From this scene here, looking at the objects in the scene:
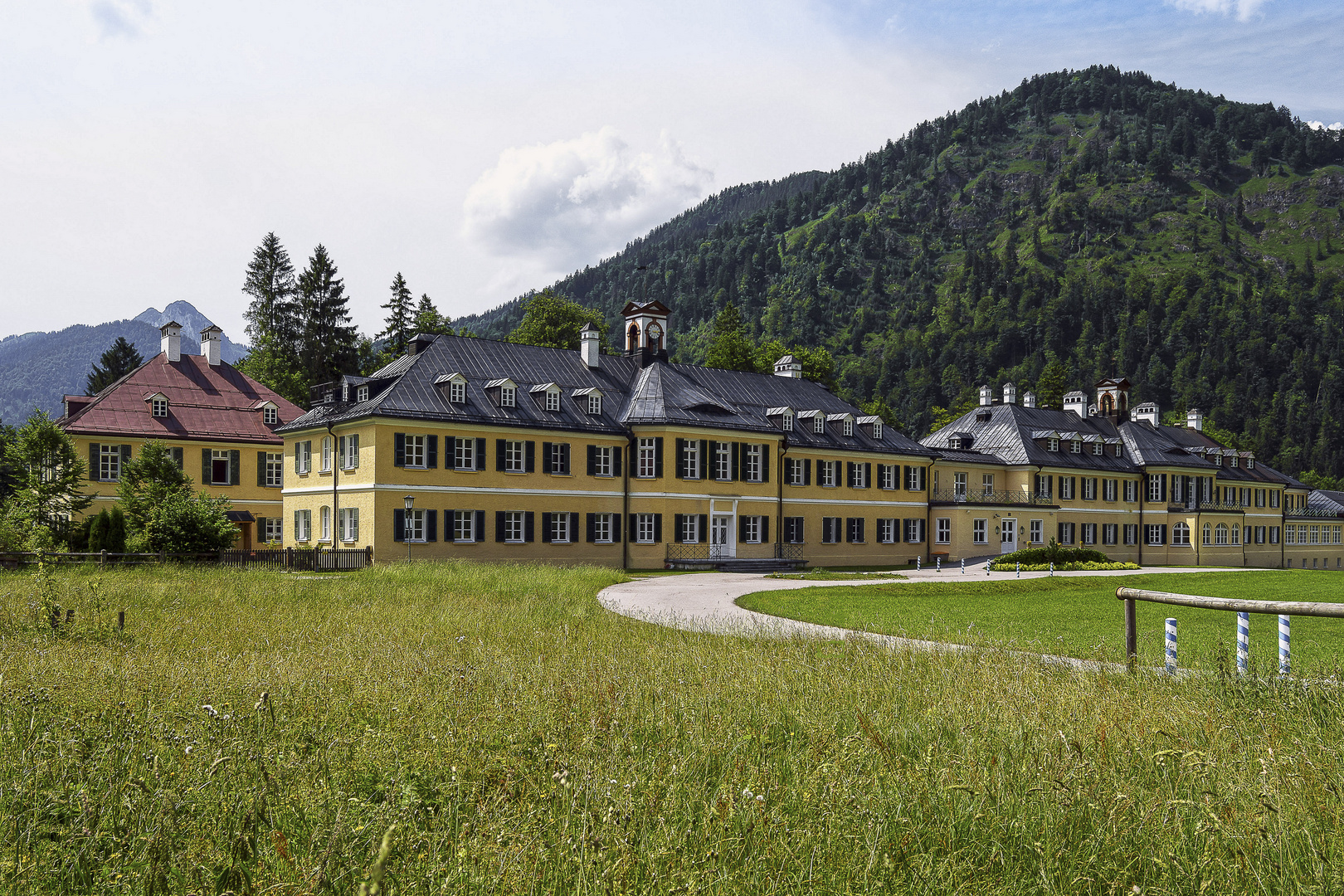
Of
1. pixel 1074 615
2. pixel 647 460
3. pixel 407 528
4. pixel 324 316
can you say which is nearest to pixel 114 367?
pixel 324 316

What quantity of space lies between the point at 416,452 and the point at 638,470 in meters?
9.70

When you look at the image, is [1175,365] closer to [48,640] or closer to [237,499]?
[237,499]

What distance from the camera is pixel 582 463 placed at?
140ft

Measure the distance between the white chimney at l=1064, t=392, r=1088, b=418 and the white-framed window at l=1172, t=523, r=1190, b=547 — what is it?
31.3 ft

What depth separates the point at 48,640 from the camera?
1177 cm

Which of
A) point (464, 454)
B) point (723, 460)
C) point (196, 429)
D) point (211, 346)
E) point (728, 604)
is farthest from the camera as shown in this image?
point (211, 346)

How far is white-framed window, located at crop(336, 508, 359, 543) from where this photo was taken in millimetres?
39013

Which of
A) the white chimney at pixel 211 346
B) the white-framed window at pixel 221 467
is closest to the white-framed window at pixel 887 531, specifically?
the white-framed window at pixel 221 467

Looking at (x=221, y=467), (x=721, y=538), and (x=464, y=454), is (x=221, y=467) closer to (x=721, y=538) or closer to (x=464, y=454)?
(x=464, y=454)

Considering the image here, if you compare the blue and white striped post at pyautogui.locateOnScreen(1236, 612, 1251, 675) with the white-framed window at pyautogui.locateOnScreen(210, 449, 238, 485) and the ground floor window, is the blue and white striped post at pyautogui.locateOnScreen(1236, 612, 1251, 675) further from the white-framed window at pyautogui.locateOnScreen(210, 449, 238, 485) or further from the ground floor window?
the white-framed window at pyautogui.locateOnScreen(210, 449, 238, 485)

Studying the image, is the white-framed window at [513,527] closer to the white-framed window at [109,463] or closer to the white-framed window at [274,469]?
the white-framed window at [274,469]

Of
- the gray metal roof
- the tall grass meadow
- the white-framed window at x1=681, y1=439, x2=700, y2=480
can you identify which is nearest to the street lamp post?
the gray metal roof

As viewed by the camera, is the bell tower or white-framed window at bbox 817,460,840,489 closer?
white-framed window at bbox 817,460,840,489

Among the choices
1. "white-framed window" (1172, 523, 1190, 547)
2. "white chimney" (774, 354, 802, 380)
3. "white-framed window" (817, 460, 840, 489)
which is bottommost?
"white-framed window" (1172, 523, 1190, 547)
